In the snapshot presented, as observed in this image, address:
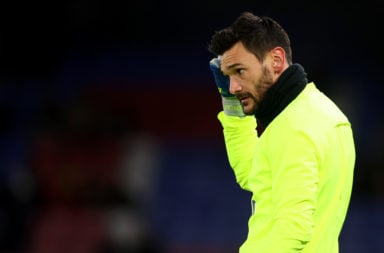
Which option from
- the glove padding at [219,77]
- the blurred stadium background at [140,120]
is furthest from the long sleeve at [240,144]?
the blurred stadium background at [140,120]

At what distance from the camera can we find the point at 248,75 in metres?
3.32

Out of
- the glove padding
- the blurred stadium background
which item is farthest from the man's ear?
the blurred stadium background

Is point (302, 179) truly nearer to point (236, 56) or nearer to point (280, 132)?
point (280, 132)

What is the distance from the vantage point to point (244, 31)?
3365 millimetres

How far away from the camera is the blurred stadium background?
30.0ft

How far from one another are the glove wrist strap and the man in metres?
0.44

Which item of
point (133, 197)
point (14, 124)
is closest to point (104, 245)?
point (133, 197)

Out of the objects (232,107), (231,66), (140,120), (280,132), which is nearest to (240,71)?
(231,66)

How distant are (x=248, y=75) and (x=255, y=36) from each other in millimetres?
124

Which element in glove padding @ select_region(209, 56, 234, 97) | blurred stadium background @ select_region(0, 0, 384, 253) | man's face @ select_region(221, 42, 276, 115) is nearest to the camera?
man's face @ select_region(221, 42, 276, 115)

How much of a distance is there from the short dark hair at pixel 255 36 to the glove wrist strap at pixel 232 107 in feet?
1.62

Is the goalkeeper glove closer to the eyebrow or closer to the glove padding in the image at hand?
the glove padding

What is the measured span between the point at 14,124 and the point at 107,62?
119cm

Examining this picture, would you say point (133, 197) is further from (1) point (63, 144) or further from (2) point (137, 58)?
(2) point (137, 58)
